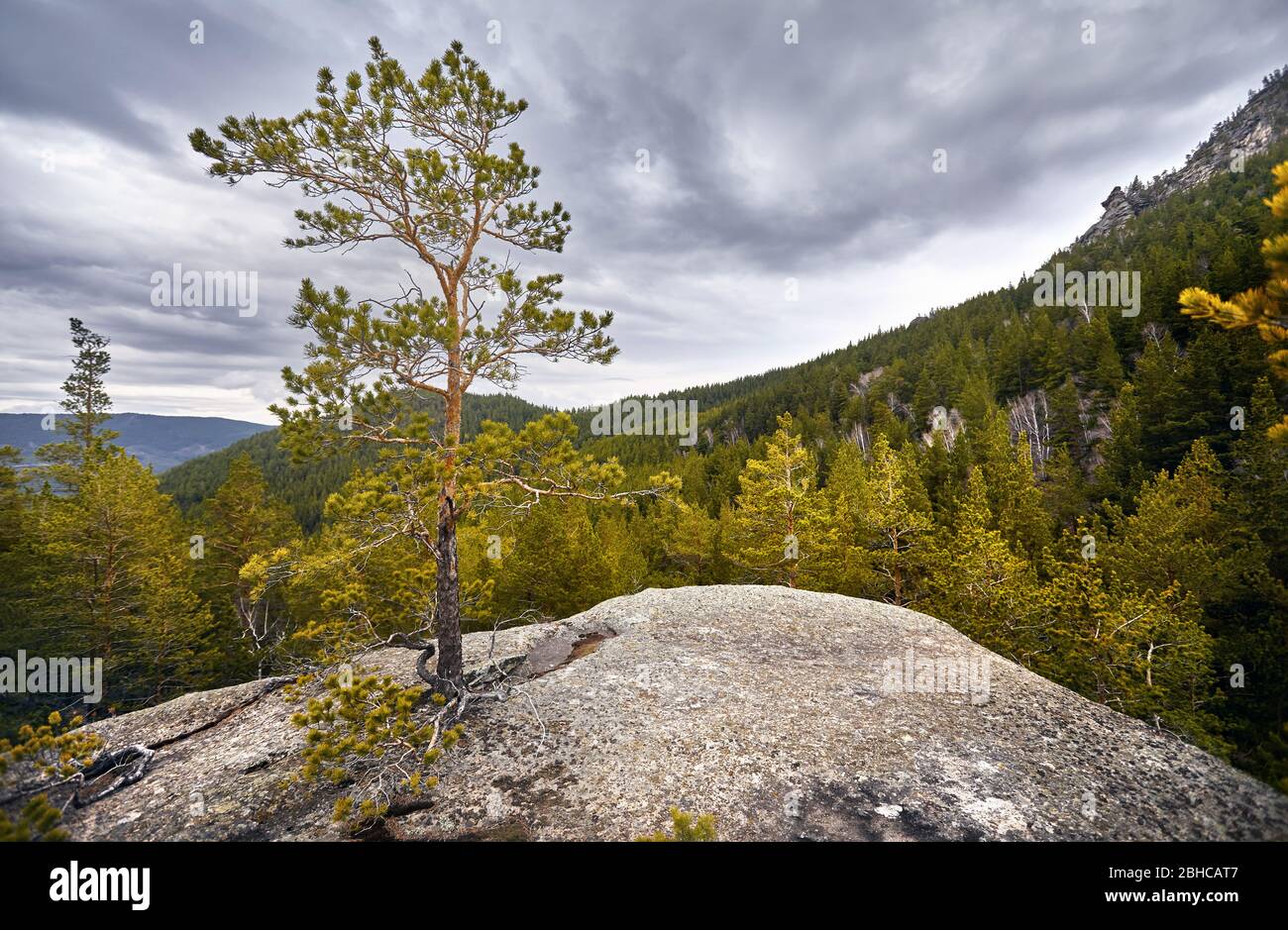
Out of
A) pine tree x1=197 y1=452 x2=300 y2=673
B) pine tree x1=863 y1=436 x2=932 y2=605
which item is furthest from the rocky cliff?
pine tree x1=197 y1=452 x2=300 y2=673

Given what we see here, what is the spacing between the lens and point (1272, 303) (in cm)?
478

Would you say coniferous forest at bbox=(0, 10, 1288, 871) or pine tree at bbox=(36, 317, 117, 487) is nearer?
coniferous forest at bbox=(0, 10, 1288, 871)

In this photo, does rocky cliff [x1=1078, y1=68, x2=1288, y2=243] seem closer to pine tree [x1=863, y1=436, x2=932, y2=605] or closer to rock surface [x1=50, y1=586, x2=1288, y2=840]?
pine tree [x1=863, y1=436, x2=932, y2=605]

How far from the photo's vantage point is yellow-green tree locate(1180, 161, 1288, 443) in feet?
14.8

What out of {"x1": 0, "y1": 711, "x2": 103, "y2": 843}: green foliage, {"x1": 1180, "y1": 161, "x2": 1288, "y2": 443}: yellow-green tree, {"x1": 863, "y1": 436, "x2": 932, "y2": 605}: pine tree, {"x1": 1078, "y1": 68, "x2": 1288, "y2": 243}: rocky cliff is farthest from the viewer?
{"x1": 1078, "y1": 68, "x2": 1288, "y2": 243}: rocky cliff

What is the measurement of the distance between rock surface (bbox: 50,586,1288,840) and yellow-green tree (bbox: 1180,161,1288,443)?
237 inches

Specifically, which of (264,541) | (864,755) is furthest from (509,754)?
(264,541)

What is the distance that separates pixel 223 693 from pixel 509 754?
8.01 metres

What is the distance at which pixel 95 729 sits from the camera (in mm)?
9961

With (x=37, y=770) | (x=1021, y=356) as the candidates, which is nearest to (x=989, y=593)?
(x=37, y=770)

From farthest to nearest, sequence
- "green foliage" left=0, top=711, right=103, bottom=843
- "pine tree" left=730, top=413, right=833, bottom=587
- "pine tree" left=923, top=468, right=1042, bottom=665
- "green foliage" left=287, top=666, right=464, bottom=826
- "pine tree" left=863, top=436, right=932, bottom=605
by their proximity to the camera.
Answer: "pine tree" left=730, top=413, right=833, bottom=587 → "pine tree" left=863, top=436, right=932, bottom=605 → "pine tree" left=923, top=468, right=1042, bottom=665 → "green foliage" left=287, top=666, right=464, bottom=826 → "green foliage" left=0, top=711, right=103, bottom=843

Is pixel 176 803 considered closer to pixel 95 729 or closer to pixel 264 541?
pixel 95 729

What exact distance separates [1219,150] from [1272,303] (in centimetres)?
30470

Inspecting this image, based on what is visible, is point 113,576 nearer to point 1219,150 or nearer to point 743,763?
point 743,763
